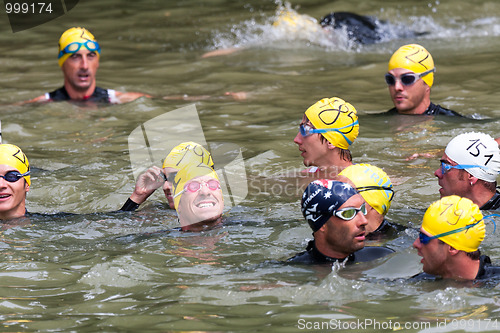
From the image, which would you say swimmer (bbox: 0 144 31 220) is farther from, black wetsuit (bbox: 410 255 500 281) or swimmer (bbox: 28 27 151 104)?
swimmer (bbox: 28 27 151 104)

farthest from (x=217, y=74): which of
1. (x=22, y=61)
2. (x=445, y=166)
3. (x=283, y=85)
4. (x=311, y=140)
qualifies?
(x=445, y=166)

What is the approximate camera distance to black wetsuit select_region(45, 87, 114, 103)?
511 inches

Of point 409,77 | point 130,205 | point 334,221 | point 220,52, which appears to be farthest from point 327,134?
point 220,52

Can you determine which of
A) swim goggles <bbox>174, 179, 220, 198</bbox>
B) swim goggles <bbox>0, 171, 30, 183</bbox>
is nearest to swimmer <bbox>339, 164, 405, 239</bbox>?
swim goggles <bbox>174, 179, 220, 198</bbox>

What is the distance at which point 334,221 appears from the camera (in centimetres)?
645

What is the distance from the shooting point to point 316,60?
1521cm

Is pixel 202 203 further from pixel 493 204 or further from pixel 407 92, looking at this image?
pixel 407 92

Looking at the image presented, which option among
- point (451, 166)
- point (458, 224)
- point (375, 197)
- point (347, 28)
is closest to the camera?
point (458, 224)

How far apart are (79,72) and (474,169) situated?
24.3ft

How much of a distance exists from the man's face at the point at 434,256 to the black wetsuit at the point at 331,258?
70cm

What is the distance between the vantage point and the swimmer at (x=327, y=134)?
29.1ft

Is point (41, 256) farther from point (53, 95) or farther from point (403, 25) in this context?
point (403, 25)

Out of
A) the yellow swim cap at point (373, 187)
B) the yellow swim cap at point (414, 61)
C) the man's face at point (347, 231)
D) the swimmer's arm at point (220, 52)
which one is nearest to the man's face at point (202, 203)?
the yellow swim cap at point (373, 187)

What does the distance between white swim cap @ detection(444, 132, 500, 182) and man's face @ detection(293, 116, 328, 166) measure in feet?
5.40
